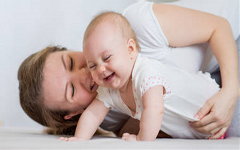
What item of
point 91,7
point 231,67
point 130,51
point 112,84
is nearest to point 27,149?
point 112,84

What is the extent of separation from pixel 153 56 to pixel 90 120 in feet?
1.34

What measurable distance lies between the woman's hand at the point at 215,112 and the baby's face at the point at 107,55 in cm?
39

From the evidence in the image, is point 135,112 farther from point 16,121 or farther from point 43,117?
Answer: point 16,121

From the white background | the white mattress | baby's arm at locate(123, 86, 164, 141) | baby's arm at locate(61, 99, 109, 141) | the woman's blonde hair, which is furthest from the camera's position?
the white background

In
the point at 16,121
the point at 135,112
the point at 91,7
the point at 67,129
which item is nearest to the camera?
the point at 135,112

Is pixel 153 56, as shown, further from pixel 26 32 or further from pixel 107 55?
pixel 26 32

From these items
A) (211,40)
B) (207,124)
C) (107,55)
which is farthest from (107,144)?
(211,40)

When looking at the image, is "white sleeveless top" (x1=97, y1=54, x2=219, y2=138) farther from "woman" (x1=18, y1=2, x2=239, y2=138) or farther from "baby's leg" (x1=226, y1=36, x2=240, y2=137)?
"baby's leg" (x1=226, y1=36, x2=240, y2=137)

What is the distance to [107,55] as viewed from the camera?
0.90m

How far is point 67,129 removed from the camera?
142 centimetres

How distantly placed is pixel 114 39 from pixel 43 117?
601 millimetres

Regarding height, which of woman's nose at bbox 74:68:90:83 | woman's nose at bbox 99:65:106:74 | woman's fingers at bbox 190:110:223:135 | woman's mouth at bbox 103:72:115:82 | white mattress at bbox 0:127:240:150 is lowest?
woman's fingers at bbox 190:110:223:135

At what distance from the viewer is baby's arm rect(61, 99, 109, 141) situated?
1054 mm

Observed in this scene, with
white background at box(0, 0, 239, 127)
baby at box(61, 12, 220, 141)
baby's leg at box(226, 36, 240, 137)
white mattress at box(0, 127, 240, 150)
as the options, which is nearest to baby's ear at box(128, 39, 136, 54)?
baby at box(61, 12, 220, 141)
